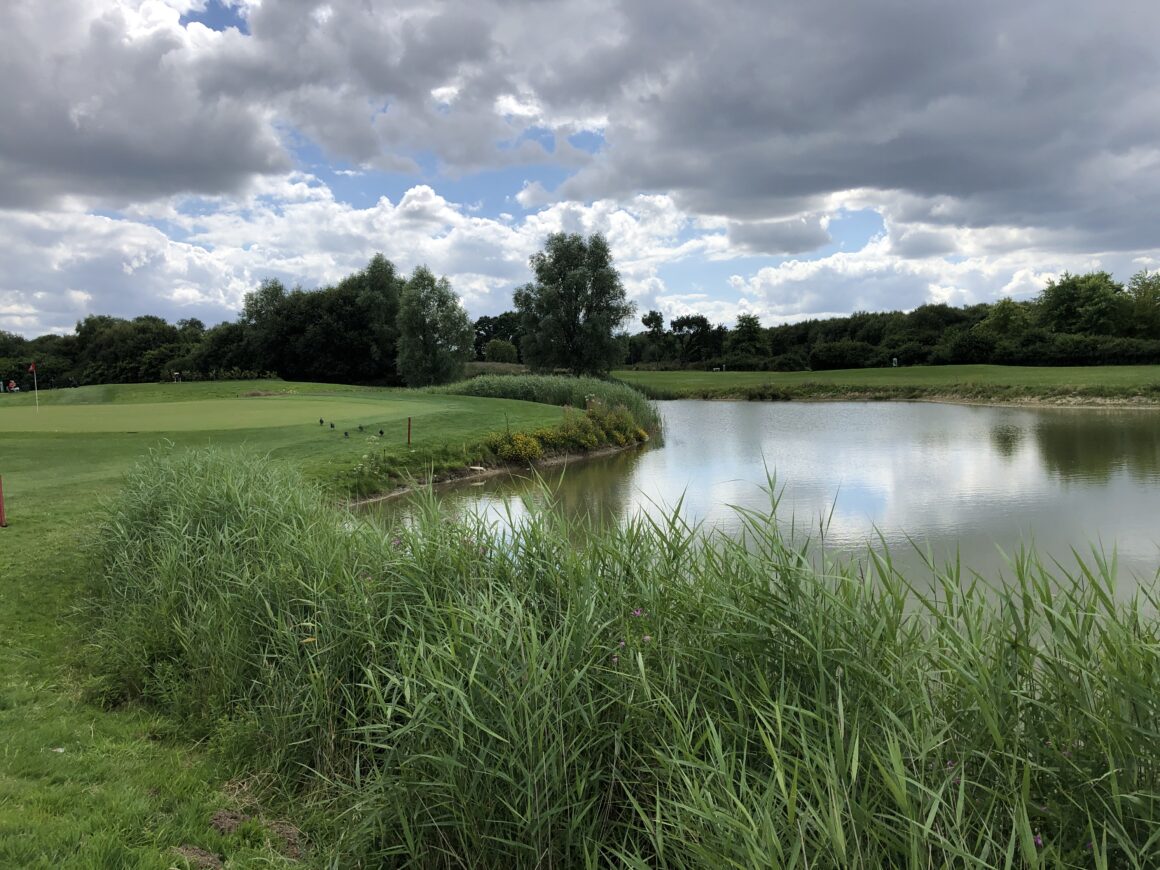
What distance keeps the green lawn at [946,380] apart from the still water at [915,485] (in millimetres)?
9048

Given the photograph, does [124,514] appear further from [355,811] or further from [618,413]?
[618,413]

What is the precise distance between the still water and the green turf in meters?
9.39

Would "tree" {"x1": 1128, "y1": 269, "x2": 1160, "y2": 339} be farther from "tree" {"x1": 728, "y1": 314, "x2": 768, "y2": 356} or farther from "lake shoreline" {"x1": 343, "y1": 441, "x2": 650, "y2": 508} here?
"lake shoreline" {"x1": 343, "y1": 441, "x2": 650, "y2": 508}

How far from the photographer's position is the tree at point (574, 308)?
4931 centimetres

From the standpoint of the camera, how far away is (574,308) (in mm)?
50188

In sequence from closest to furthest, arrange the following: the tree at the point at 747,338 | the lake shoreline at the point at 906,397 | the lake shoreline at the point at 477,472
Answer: the lake shoreline at the point at 477,472 → the lake shoreline at the point at 906,397 → the tree at the point at 747,338

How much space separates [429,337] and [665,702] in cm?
4810

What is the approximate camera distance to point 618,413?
83.7 ft

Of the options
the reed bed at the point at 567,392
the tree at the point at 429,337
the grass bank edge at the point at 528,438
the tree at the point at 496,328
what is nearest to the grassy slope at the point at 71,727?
the grass bank edge at the point at 528,438

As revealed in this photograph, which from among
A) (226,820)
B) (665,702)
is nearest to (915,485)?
(665,702)

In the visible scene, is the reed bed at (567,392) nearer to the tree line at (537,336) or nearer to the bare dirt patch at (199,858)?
the tree line at (537,336)

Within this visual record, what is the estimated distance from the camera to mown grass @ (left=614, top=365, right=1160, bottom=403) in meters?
37.2

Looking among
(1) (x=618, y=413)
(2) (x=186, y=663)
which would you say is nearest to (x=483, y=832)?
(2) (x=186, y=663)

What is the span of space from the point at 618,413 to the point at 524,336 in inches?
1062
